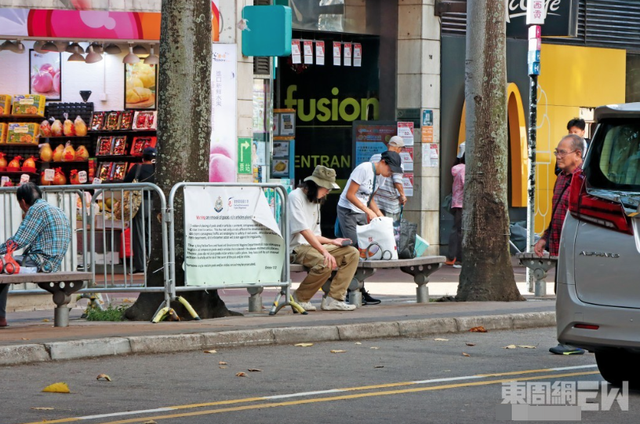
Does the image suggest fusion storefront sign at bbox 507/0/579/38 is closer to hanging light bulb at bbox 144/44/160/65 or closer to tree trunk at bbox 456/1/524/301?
hanging light bulb at bbox 144/44/160/65

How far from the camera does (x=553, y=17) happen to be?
21141 millimetres

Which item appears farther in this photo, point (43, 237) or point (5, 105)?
point (5, 105)

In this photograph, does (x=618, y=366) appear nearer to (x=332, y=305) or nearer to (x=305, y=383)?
(x=305, y=383)

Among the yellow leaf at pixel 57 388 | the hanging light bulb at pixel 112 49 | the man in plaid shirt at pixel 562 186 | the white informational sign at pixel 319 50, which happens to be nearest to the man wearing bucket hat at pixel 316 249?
the man in plaid shirt at pixel 562 186

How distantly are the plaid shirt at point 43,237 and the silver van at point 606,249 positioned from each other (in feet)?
17.5

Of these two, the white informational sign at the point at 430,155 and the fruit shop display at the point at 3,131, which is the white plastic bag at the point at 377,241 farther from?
the white informational sign at the point at 430,155

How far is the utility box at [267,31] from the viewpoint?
1841 centimetres

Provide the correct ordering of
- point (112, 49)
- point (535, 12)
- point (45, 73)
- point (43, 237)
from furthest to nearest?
point (45, 73), point (112, 49), point (535, 12), point (43, 237)

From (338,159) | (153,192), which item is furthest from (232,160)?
(153,192)

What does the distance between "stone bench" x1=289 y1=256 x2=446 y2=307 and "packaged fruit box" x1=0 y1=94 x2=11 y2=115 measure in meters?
7.64

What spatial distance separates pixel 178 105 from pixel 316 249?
6.53 feet

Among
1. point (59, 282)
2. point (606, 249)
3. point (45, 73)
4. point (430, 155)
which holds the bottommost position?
point (59, 282)

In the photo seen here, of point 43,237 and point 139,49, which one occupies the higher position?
point 139,49

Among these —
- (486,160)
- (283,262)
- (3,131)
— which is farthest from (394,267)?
(3,131)
